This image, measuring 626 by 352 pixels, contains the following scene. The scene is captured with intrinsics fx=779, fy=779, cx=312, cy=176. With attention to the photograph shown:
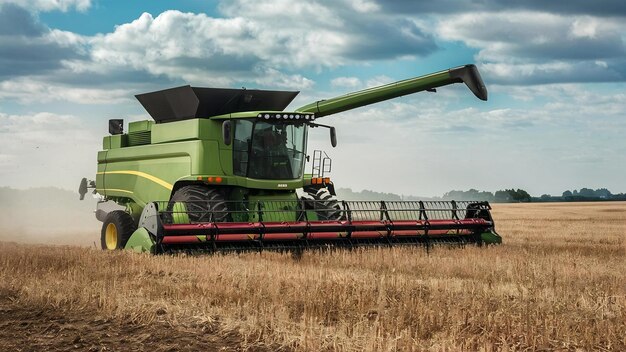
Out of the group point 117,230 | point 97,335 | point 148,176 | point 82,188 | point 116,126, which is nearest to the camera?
point 97,335

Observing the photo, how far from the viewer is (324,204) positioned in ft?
45.3

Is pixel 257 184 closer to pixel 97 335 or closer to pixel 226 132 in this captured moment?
pixel 226 132

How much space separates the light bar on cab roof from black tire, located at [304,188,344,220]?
4.55ft

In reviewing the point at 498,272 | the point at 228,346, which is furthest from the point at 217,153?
the point at 228,346

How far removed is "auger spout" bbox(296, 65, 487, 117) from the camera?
42.2 feet

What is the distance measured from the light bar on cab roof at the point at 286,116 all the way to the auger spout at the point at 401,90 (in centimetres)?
97

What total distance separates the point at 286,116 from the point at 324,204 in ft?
5.75

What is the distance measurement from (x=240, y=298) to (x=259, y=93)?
7.68m

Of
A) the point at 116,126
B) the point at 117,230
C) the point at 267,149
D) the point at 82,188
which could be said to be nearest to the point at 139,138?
the point at 116,126

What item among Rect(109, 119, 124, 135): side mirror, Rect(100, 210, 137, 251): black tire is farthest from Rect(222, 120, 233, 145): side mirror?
Rect(109, 119, 124, 135): side mirror

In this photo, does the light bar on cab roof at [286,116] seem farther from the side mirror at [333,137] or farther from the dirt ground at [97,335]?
the dirt ground at [97,335]

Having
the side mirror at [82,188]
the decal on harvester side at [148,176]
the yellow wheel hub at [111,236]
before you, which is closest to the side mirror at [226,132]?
the decal on harvester side at [148,176]

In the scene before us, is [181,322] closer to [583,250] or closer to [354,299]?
[354,299]

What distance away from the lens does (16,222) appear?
25.9 m
